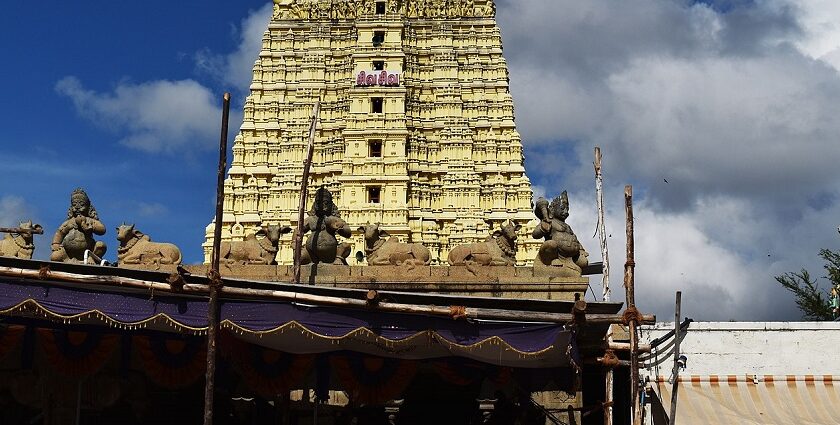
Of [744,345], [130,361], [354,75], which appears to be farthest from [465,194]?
[130,361]

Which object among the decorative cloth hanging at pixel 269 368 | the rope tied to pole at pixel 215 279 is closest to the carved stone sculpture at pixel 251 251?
the decorative cloth hanging at pixel 269 368

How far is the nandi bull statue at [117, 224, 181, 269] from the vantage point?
1725 centimetres

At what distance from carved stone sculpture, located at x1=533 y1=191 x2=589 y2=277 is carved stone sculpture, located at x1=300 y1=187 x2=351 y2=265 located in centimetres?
330

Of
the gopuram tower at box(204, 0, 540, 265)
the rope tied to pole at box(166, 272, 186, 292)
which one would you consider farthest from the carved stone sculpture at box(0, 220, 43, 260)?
the gopuram tower at box(204, 0, 540, 265)

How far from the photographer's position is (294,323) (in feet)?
44.7

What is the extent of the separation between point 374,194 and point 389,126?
11.7 feet

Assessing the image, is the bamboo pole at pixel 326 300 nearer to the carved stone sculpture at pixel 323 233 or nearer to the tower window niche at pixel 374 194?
the carved stone sculpture at pixel 323 233

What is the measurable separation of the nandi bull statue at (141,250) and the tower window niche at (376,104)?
36.4 meters

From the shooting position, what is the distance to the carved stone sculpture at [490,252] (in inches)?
676

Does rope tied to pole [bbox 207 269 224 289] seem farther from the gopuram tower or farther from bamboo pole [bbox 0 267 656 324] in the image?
the gopuram tower

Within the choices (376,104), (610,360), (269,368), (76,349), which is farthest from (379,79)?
(610,360)

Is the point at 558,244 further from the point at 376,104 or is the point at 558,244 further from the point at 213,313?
the point at 376,104

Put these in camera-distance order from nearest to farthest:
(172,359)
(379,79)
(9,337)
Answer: (9,337) → (172,359) → (379,79)

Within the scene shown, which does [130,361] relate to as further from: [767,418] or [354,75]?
[354,75]
